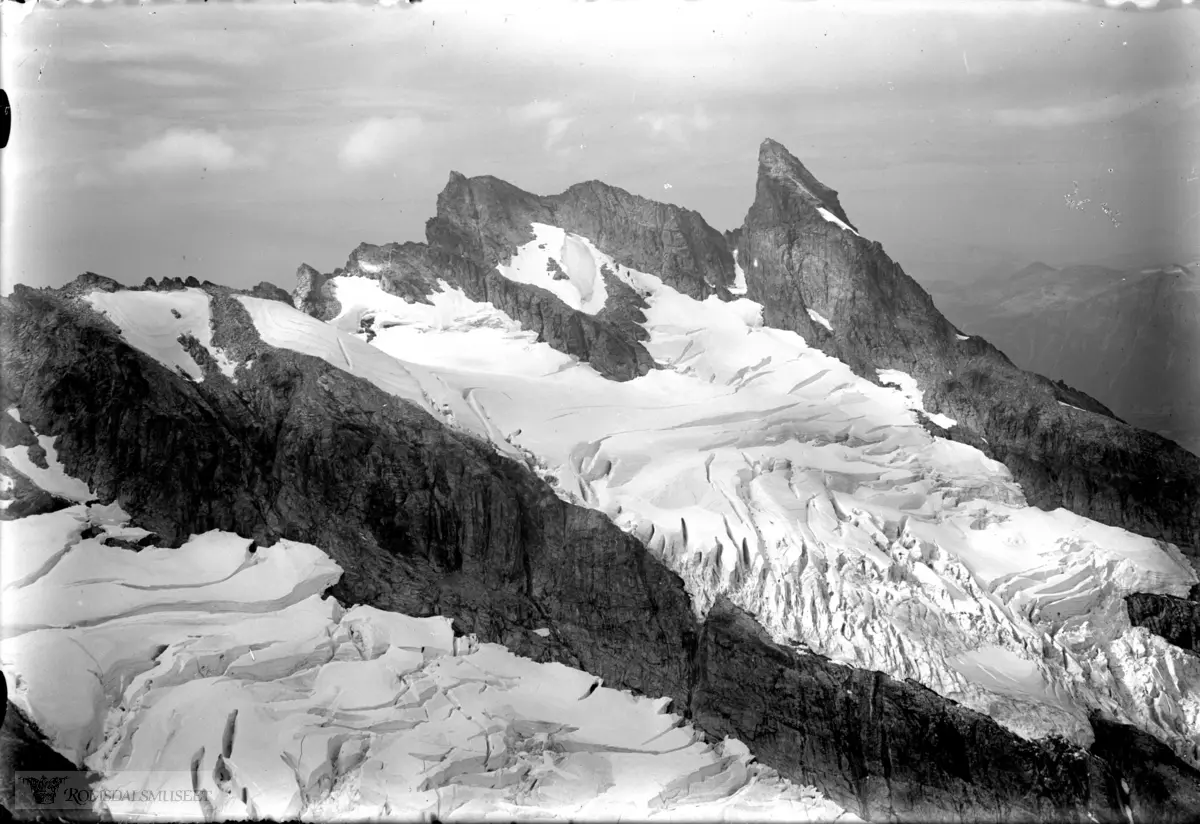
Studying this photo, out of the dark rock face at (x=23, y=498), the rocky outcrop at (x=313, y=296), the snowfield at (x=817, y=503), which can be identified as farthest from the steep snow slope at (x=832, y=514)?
the dark rock face at (x=23, y=498)

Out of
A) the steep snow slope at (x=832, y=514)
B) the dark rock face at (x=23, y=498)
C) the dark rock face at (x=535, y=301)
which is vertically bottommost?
the steep snow slope at (x=832, y=514)

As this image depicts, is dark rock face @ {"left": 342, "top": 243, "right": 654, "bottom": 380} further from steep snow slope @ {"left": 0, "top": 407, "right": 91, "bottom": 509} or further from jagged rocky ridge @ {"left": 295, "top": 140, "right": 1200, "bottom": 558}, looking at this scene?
steep snow slope @ {"left": 0, "top": 407, "right": 91, "bottom": 509}

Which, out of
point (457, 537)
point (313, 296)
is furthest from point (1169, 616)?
point (313, 296)

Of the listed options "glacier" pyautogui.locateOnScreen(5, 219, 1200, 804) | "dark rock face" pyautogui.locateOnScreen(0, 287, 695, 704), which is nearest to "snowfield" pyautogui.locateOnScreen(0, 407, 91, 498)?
"dark rock face" pyautogui.locateOnScreen(0, 287, 695, 704)

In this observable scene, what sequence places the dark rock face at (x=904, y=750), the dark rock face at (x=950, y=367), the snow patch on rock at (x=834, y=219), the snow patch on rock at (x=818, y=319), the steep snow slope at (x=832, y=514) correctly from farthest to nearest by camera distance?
1. the snow patch on rock at (x=834, y=219)
2. the snow patch on rock at (x=818, y=319)
3. the dark rock face at (x=950, y=367)
4. the steep snow slope at (x=832, y=514)
5. the dark rock face at (x=904, y=750)

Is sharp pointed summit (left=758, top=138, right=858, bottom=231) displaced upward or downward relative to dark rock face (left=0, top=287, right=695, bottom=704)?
upward

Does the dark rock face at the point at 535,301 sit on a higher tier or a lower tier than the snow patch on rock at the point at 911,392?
higher

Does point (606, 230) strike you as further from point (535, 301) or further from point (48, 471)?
point (48, 471)

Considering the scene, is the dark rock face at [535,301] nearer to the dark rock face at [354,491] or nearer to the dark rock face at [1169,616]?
the dark rock face at [354,491]
